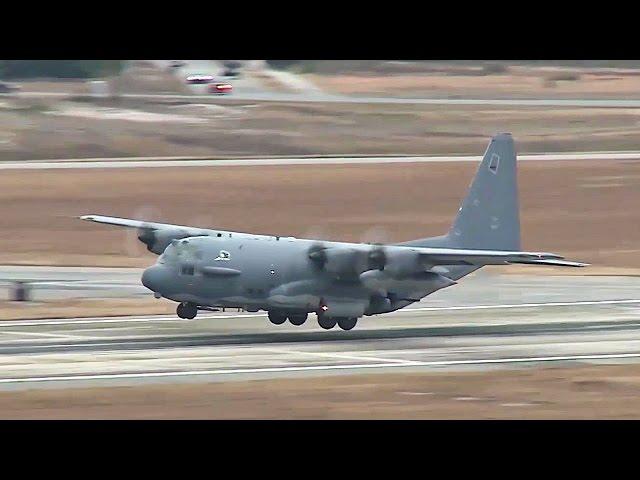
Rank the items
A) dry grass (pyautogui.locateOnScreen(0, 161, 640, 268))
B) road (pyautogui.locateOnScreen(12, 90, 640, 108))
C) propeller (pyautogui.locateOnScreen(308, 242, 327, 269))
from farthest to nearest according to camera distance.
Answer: road (pyautogui.locateOnScreen(12, 90, 640, 108)), dry grass (pyautogui.locateOnScreen(0, 161, 640, 268)), propeller (pyautogui.locateOnScreen(308, 242, 327, 269))

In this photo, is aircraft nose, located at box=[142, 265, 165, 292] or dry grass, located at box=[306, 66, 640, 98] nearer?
aircraft nose, located at box=[142, 265, 165, 292]

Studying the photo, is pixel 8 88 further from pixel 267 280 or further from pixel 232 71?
pixel 267 280

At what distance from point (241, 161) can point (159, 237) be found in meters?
46.5

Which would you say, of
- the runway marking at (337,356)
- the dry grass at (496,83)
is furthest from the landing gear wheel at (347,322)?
the dry grass at (496,83)

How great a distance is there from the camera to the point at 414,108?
10800 centimetres

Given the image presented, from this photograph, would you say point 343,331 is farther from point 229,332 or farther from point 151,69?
point 151,69

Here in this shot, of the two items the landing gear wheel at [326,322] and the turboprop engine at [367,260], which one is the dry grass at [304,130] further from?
the turboprop engine at [367,260]

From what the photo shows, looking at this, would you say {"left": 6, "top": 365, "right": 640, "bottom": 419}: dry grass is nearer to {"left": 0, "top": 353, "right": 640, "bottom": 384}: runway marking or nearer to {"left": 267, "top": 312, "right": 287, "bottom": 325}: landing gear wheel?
{"left": 0, "top": 353, "right": 640, "bottom": 384}: runway marking

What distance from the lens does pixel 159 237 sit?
47469 mm

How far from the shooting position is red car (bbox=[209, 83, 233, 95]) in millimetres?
116688

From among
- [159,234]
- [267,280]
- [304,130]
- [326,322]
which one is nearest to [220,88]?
[304,130]

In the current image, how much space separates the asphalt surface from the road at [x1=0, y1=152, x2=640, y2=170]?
4126 cm

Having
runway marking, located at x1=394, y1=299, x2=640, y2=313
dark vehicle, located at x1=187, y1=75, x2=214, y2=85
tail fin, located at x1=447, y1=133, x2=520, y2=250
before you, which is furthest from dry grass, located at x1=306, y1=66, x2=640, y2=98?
tail fin, located at x1=447, y1=133, x2=520, y2=250

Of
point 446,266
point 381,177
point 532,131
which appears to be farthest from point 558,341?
point 532,131
